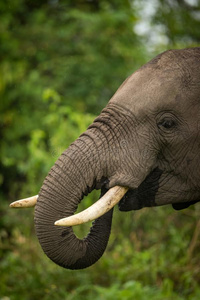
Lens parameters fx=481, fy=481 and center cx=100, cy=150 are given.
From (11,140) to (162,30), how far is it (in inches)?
172

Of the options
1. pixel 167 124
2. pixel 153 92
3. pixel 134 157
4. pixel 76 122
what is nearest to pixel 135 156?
pixel 134 157

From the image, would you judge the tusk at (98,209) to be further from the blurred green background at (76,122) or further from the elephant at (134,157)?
the blurred green background at (76,122)

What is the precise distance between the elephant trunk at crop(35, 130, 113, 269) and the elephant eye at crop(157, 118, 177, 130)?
43 cm

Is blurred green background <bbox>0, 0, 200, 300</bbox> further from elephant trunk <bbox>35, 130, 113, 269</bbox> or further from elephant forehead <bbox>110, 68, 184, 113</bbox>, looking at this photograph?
elephant forehead <bbox>110, 68, 184, 113</bbox>

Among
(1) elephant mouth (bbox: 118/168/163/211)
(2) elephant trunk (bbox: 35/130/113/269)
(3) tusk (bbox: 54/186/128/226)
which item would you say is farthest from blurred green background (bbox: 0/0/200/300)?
(3) tusk (bbox: 54/186/128/226)

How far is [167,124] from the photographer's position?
3016mm

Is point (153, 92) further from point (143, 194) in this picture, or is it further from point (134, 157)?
point (143, 194)

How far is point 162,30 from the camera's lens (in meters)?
10.7

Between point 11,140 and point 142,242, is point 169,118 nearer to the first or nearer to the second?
point 142,242

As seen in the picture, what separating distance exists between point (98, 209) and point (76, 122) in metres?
4.25

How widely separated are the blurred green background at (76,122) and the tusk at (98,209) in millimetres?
2076

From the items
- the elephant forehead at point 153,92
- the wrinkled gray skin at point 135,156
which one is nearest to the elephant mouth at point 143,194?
the wrinkled gray skin at point 135,156

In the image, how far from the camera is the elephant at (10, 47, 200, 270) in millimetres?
2822

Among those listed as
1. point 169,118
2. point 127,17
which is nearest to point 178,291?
point 169,118
